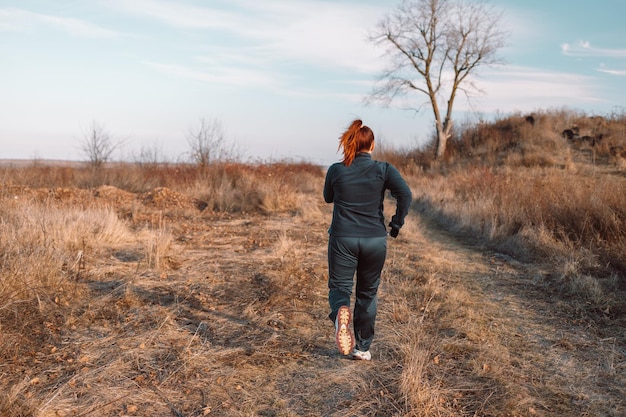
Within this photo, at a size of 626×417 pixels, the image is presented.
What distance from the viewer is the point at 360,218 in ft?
11.7

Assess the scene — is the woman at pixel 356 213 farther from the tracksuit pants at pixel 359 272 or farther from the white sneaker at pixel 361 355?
the white sneaker at pixel 361 355

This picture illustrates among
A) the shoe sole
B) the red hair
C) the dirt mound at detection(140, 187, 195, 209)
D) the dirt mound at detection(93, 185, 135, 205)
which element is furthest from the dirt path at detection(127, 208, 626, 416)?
the dirt mound at detection(93, 185, 135, 205)

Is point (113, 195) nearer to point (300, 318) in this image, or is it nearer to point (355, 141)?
point (300, 318)

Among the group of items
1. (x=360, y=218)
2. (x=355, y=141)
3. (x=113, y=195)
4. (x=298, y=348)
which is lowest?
(x=298, y=348)

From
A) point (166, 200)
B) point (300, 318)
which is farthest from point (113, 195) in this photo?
point (300, 318)

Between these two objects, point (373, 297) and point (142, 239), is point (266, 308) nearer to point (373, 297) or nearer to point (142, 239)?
point (373, 297)

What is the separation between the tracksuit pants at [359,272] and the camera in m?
3.59

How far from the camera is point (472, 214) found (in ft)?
34.5

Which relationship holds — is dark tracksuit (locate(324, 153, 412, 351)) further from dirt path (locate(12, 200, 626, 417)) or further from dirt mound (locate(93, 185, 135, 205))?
dirt mound (locate(93, 185, 135, 205))

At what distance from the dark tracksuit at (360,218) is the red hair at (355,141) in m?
0.05

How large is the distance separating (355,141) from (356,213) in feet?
1.75

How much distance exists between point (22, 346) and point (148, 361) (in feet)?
3.40

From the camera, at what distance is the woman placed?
354 centimetres

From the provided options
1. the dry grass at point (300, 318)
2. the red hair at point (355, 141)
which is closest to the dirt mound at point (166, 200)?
the dry grass at point (300, 318)
